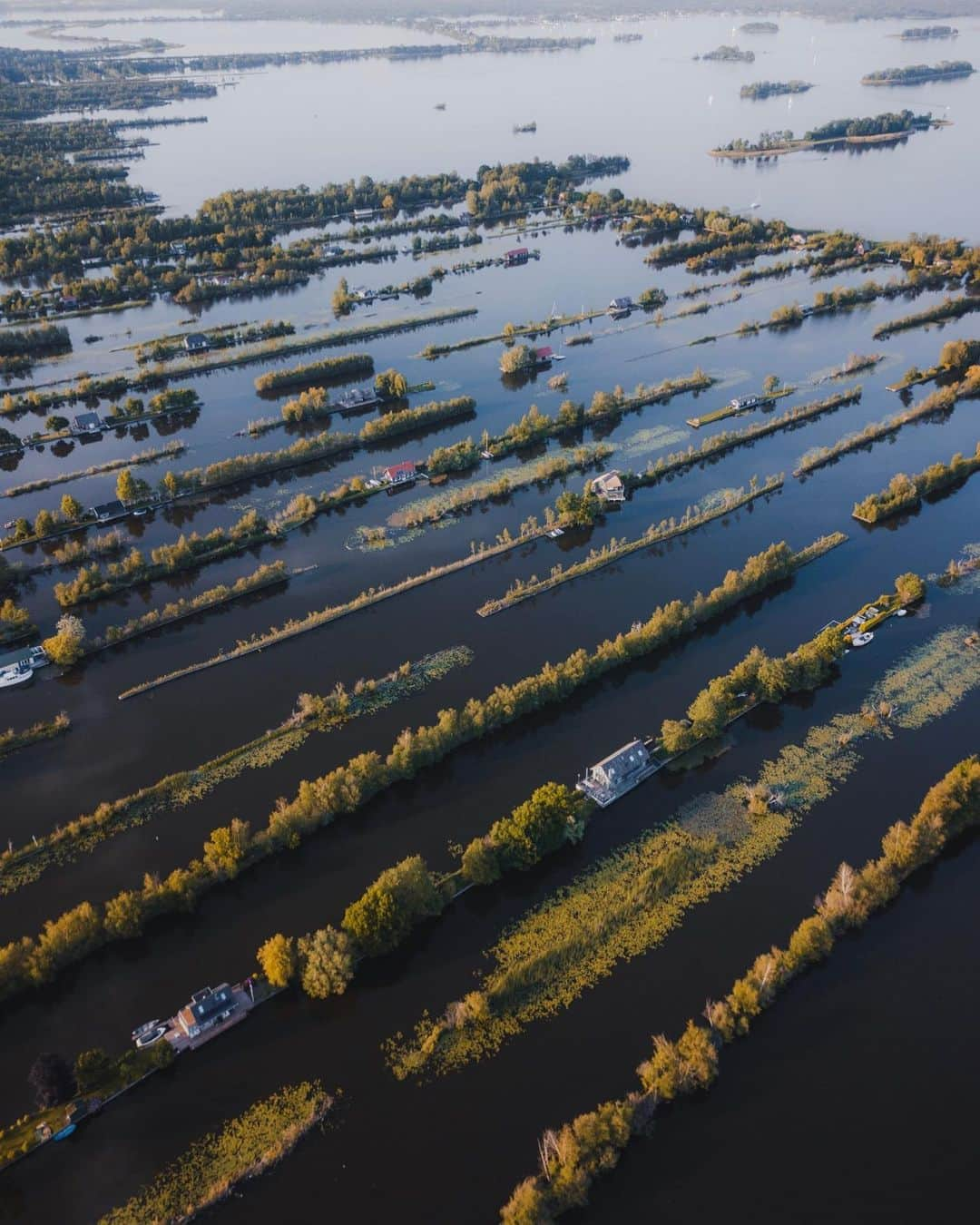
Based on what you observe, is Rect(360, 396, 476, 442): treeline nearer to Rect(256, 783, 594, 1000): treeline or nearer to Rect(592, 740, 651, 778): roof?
Rect(592, 740, 651, 778): roof

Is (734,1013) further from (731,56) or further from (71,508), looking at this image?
(731,56)

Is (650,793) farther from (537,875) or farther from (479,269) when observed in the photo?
(479,269)

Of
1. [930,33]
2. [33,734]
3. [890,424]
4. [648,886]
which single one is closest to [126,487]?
[33,734]

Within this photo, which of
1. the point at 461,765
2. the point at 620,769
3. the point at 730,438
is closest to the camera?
the point at 620,769

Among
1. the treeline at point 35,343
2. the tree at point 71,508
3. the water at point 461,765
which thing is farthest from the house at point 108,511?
the treeline at point 35,343

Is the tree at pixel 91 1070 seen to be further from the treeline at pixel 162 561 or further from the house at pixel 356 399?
the house at pixel 356 399

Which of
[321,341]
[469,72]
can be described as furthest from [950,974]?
[469,72]

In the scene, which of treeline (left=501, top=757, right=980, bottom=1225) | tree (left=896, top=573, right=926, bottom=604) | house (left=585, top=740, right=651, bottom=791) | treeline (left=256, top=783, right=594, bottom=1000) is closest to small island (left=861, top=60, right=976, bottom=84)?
Result: tree (left=896, top=573, right=926, bottom=604)
